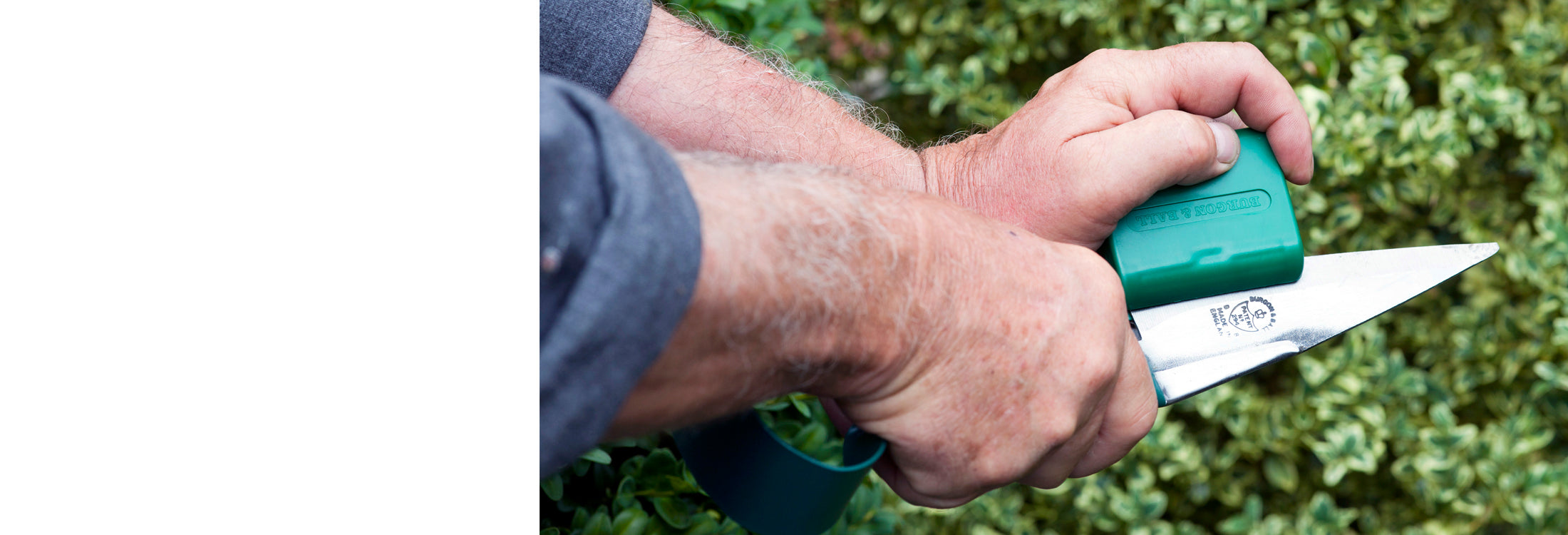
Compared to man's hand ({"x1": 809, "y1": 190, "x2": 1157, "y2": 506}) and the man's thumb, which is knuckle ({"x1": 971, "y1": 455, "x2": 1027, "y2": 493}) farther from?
the man's thumb

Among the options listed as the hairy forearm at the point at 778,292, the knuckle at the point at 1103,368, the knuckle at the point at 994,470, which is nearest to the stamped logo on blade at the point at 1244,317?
the knuckle at the point at 1103,368

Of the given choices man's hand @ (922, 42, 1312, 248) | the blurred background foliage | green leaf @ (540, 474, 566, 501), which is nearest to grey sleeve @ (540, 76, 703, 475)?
green leaf @ (540, 474, 566, 501)

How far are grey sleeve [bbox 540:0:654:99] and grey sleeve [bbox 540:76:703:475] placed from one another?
0.73 metres

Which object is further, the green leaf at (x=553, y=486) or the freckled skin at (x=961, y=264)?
the green leaf at (x=553, y=486)

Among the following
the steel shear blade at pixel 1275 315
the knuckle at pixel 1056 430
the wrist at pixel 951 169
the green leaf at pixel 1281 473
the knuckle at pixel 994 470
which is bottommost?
the green leaf at pixel 1281 473

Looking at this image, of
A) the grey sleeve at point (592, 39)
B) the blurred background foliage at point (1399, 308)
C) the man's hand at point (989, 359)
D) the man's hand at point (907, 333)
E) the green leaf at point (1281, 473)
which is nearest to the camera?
the man's hand at point (907, 333)

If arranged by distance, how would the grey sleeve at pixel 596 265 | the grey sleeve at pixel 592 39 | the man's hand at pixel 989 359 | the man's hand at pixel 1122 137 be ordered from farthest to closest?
the grey sleeve at pixel 592 39 < the man's hand at pixel 1122 137 < the man's hand at pixel 989 359 < the grey sleeve at pixel 596 265

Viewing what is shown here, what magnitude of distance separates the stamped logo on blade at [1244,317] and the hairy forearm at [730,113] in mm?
456

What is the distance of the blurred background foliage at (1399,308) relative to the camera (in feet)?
6.23

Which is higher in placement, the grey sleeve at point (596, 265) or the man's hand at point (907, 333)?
the grey sleeve at point (596, 265)

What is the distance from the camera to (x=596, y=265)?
621 mm

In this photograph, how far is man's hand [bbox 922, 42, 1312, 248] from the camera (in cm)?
115

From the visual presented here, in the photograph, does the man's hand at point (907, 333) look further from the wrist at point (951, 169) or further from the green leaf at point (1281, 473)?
the green leaf at point (1281, 473)
